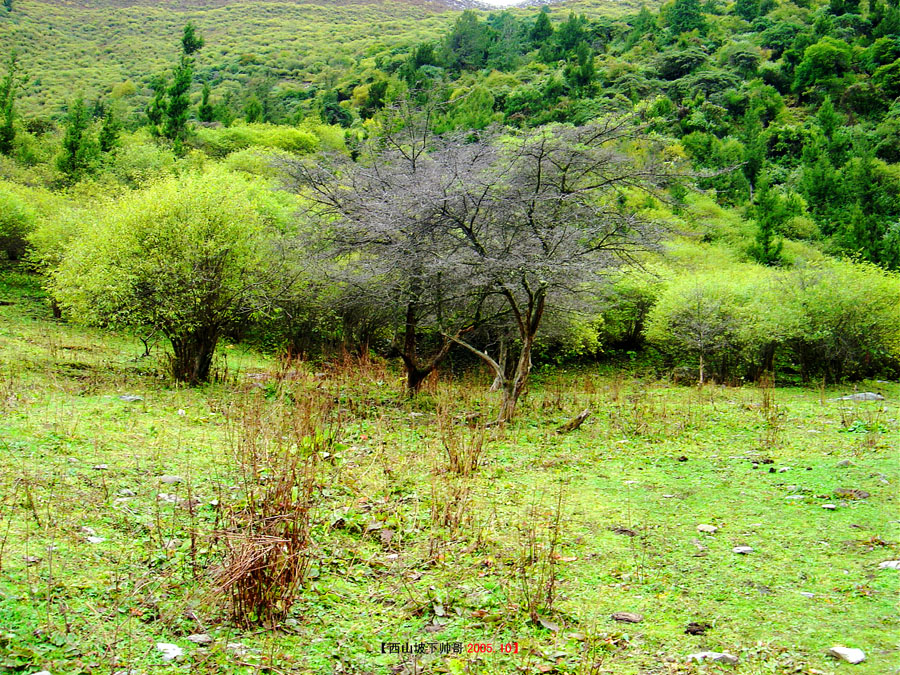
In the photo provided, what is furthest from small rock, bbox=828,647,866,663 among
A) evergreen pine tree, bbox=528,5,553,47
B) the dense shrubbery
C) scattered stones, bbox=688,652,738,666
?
evergreen pine tree, bbox=528,5,553,47

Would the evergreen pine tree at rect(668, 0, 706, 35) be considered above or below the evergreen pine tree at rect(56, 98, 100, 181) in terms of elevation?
above

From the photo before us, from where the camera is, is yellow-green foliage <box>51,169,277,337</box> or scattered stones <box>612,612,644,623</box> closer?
scattered stones <box>612,612,644,623</box>

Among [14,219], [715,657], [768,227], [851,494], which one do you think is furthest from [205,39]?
[715,657]

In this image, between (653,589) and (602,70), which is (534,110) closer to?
(602,70)

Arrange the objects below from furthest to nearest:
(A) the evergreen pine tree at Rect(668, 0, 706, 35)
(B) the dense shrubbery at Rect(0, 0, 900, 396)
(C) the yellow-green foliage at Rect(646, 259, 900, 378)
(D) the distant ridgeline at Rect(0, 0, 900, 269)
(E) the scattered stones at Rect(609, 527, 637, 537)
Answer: (A) the evergreen pine tree at Rect(668, 0, 706, 35), (D) the distant ridgeline at Rect(0, 0, 900, 269), (C) the yellow-green foliage at Rect(646, 259, 900, 378), (B) the dense shrubbery at Rect(0, 0, 900, 396), (E) the scattered stones at Rect(609, 527, 637, 537)

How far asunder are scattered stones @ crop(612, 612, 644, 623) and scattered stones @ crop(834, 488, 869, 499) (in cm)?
319

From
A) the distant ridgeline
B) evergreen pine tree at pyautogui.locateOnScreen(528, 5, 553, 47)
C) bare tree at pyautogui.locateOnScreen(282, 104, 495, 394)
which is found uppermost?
evergreen pine tree at pyautogui.locateOnScreen(528, 5, 553, 47)

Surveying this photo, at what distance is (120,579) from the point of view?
10.2 ft

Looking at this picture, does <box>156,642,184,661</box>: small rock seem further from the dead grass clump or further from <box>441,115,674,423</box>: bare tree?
<box>441,115,674,423</box>: bare tree

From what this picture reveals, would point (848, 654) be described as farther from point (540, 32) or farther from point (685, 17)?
point (540, 32)

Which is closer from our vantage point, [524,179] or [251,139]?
[524,179]

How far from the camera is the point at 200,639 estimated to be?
2.90m

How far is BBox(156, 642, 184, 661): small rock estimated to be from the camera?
106 inches

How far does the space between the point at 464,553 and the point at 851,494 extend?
3.76m
